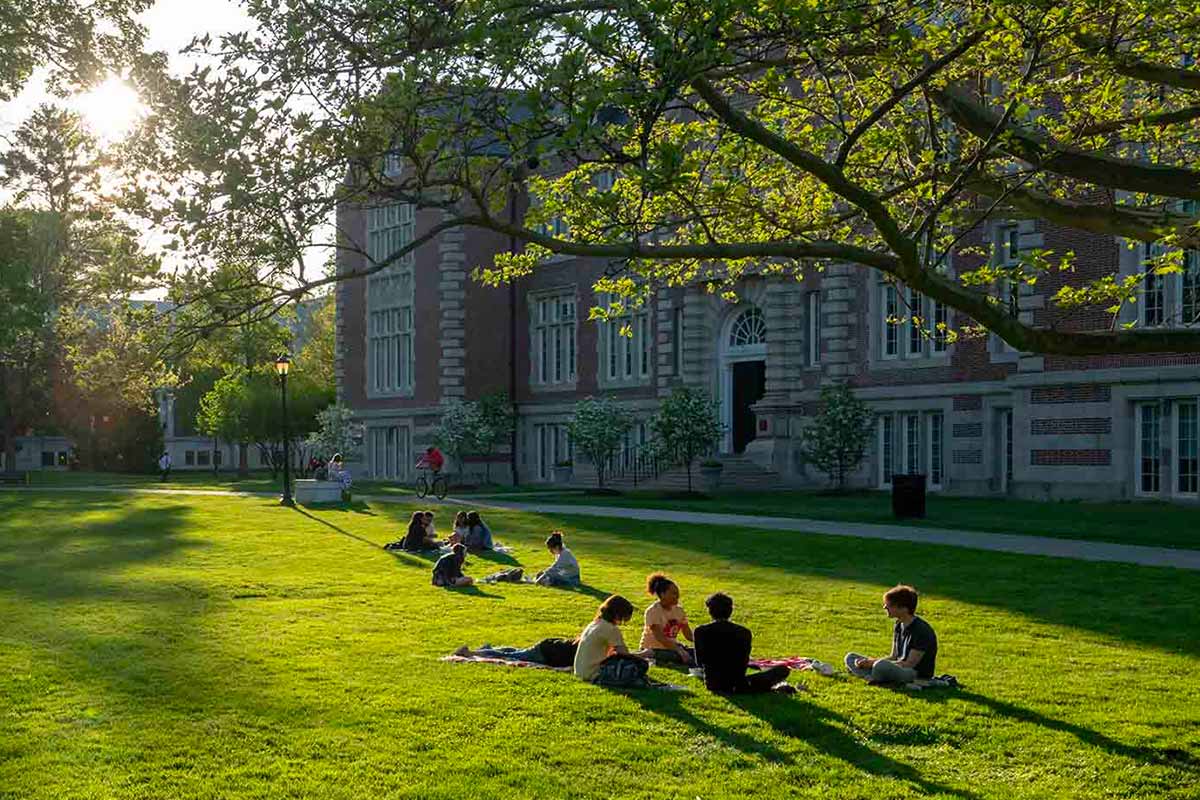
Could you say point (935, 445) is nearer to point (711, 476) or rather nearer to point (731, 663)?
point (711, 476)

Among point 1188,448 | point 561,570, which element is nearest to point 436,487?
point 1188,448

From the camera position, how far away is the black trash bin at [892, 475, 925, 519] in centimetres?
3109

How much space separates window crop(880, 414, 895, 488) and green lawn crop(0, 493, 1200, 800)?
16.5m

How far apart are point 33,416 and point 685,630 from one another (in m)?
80.6

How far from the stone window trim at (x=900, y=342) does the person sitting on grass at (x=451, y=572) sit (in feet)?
67.9

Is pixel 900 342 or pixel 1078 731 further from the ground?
pixel 900 342

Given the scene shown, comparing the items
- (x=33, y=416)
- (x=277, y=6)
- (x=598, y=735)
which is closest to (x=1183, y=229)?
(x=598, y=735)

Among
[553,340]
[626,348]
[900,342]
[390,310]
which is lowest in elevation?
[900,342]

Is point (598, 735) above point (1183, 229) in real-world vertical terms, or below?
below

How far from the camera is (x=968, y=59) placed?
637 inches

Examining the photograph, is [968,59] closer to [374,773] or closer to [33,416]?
[374,773]

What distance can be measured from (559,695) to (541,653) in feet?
5.60

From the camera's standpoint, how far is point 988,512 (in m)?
32.0

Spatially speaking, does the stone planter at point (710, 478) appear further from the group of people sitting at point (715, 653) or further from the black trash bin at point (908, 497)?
the group of people sitting at point (715, 653)
